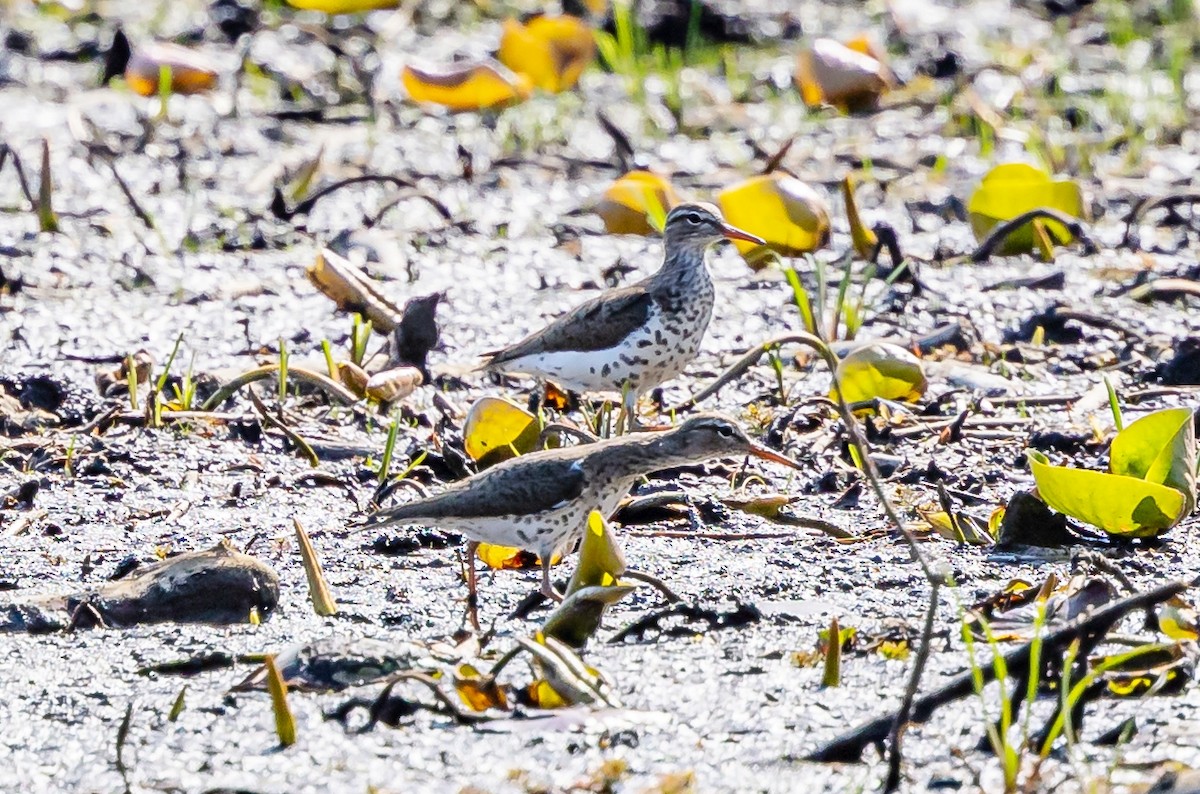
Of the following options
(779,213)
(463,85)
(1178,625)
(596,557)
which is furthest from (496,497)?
(463,85)

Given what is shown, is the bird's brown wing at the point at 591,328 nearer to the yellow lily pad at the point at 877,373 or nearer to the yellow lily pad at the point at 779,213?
the yellow lily pad at the point at 877,373

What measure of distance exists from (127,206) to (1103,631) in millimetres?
6910

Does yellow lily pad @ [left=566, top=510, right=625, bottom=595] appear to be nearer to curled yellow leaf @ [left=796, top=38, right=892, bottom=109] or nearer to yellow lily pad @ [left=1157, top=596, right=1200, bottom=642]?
yellow lily pad @ [left=1157, top=596, right=1200, bottom=642]

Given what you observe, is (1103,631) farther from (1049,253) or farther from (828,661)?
(1049,253)

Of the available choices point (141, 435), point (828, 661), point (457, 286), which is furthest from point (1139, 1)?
point (828, 661)

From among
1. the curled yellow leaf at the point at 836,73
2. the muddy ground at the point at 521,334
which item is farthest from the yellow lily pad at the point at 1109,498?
the curled yellow leaf at the point at 836,73

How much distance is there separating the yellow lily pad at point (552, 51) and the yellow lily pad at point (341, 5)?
1266mm

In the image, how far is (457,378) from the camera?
738cm

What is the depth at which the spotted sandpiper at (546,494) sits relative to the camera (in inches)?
201

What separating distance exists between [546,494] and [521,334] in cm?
294

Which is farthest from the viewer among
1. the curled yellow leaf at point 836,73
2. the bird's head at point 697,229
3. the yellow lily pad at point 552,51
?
the yellow lily pad at point 552,51

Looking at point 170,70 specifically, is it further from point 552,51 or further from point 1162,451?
point 1162,451

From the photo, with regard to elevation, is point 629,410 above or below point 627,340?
below

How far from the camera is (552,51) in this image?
1170cm
